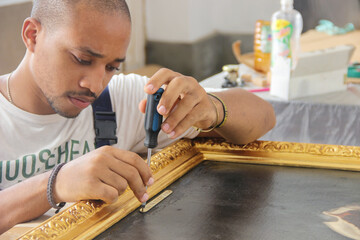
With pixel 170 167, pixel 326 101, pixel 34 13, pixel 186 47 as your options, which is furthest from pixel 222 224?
pixel 186 47

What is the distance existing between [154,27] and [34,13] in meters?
2.72

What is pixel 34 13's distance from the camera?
4.32 feet

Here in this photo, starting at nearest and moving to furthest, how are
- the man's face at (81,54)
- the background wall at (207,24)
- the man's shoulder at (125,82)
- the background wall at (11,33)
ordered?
the man's face at (81,54) < the man's shoulder at (125,82) < the background wall at (11,33) < the background wall at (207,24)

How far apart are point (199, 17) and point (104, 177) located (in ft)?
10.8

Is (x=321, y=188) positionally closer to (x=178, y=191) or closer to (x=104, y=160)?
(x=178, y=191)

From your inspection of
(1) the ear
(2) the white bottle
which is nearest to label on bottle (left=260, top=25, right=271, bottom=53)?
(2) the white bottle

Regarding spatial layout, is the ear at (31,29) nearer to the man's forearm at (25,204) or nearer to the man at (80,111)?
the man at (80,111)

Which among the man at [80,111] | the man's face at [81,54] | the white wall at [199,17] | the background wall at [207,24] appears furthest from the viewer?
the white wall at [199,17]

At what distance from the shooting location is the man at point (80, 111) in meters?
0.91

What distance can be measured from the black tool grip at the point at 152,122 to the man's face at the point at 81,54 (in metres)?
0.22

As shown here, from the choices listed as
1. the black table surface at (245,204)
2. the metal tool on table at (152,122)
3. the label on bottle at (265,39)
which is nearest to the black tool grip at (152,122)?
the metal tool on table at (152,122)

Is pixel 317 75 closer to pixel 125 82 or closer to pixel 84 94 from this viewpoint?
pixel 125 82

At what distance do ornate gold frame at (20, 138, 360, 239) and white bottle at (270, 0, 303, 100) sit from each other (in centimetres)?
77

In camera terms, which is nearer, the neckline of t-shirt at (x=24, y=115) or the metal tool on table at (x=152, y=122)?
the metal tool on table at (x=152, y=122)
